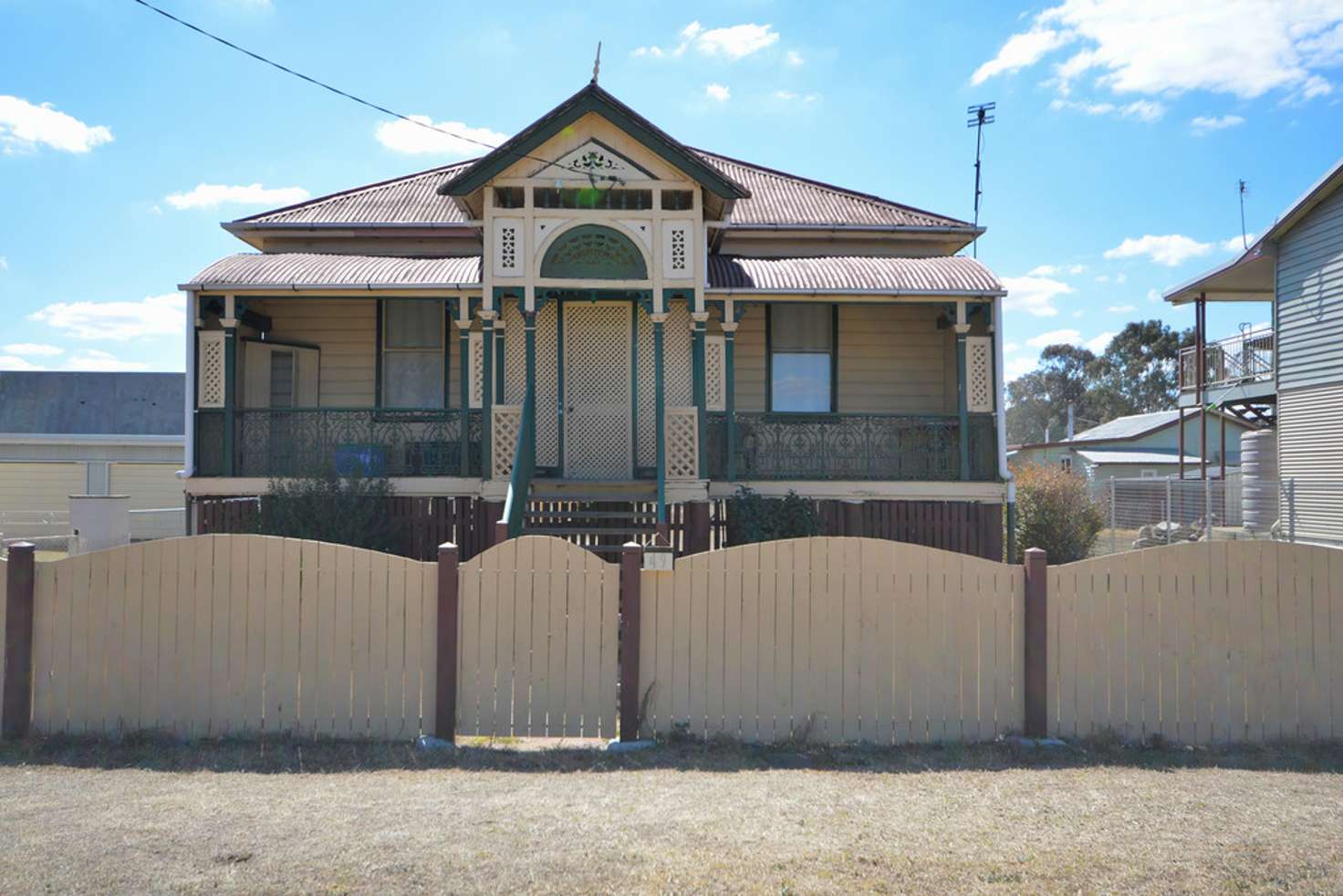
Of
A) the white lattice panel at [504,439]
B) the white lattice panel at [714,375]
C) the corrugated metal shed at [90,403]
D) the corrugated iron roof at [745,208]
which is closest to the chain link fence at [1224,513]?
the corrugated iron roof at [745,208]

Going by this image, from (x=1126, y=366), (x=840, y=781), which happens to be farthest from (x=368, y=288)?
(x=1126, y=366)

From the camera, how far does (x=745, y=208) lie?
57.6ft

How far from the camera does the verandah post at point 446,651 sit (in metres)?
7.25

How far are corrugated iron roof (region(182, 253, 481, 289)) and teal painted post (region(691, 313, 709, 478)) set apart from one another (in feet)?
10.6

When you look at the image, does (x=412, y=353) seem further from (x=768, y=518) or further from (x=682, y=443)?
(x=768, y=518)

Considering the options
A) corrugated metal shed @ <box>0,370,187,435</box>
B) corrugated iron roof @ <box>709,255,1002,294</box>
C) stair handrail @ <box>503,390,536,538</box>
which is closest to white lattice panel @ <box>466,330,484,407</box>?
stair handrail @ <box>503,390,536,538</box>

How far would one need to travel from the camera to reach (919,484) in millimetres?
14273

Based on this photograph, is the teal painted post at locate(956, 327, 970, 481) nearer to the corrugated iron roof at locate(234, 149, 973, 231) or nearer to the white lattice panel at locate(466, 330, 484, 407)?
the corrugated iron roof at locate(234, 149, 973, 231)

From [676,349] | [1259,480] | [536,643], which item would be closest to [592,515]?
[676,349]

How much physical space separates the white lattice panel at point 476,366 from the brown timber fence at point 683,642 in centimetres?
713

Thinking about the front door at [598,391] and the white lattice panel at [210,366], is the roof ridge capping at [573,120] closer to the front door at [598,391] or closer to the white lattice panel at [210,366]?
the front door at [598,391]

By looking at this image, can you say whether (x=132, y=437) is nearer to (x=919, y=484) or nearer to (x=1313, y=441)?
(x=919, y=484)

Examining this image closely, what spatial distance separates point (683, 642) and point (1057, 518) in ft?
44.4

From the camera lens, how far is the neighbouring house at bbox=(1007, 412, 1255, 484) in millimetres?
40469
